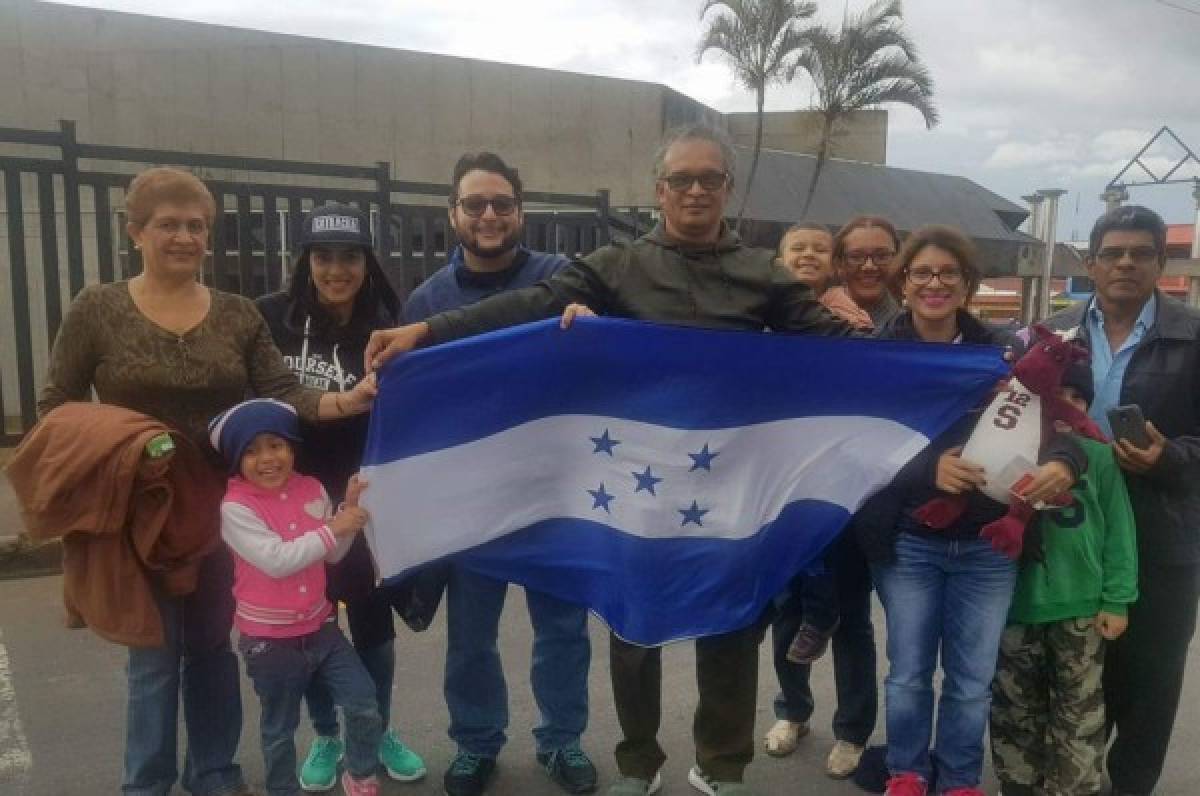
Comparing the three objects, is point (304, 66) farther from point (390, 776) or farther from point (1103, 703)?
point (1103, 703)

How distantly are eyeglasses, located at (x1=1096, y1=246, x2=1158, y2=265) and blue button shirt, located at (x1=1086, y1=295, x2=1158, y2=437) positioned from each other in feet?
0.43

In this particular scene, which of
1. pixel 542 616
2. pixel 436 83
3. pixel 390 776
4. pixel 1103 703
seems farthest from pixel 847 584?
pixel 436 83

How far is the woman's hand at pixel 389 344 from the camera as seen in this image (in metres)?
3.02

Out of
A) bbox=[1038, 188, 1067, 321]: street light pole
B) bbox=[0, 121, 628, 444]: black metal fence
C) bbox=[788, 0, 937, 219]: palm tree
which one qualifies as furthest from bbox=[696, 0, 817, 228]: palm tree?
bbox=[1038, 188, 1067, 321]: street light pole

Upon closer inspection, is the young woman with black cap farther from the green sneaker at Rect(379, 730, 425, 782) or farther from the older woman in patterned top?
the older woman in patterned top

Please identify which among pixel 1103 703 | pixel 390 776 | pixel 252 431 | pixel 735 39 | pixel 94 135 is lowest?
pixel 390 776

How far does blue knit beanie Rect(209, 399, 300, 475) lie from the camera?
9.37 ft

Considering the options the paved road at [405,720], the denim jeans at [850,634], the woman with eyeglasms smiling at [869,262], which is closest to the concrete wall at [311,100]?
the paved road at [405,720]

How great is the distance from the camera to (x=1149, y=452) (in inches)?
112

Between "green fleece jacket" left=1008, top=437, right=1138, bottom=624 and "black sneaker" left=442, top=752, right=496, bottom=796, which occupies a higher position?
"green fleece jacket" left=1008, top=437, right=1138, bottom=624

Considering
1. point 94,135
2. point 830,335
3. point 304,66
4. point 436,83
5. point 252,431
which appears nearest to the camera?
point 252,431

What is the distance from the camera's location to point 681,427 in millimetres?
3068

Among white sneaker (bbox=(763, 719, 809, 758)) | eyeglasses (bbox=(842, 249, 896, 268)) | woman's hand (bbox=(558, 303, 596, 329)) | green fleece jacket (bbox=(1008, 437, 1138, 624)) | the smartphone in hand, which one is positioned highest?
eyeglasses (bbox=(842, 249, 896, 268))

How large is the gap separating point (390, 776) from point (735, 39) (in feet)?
49.2
